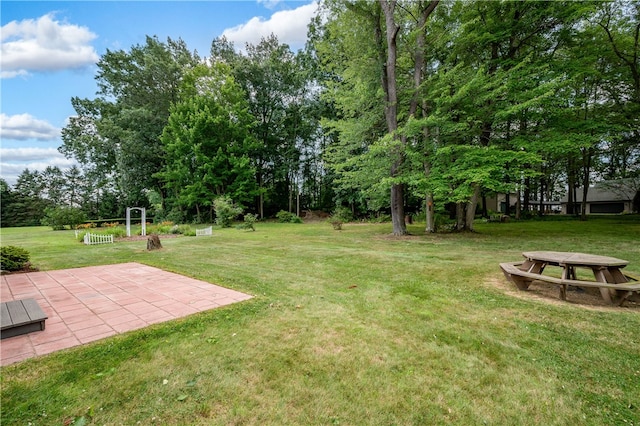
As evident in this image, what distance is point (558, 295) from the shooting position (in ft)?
13.9

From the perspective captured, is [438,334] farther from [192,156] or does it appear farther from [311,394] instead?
A: [192,156]

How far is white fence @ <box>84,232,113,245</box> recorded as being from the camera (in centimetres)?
1087

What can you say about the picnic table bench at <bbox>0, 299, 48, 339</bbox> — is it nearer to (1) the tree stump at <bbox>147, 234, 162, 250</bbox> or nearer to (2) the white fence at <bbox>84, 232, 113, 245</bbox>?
(1) the tree stump at <bbox>147, 234, 162, 250</bbox>

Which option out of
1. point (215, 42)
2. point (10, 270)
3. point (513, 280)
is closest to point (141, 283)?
point (10, 270)

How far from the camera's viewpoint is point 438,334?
3020 mm

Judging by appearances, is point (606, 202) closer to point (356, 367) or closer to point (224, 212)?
point (224, 212)

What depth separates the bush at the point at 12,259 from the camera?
5984mm

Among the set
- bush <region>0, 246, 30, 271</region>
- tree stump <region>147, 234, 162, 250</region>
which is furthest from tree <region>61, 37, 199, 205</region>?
bush <region>0, 246, 30, 271</region>

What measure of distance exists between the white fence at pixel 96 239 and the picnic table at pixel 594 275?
13.7 meters

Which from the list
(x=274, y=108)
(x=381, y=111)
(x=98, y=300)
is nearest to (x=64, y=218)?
(x=274, y=108)

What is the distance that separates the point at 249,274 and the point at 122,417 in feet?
12.3

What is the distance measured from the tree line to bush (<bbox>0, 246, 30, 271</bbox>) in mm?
9972

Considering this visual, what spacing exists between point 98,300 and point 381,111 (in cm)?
1191

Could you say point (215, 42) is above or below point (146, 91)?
above
